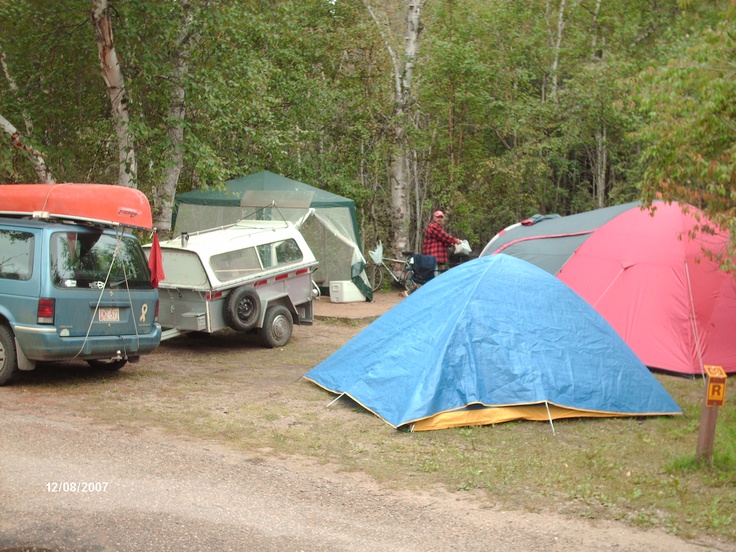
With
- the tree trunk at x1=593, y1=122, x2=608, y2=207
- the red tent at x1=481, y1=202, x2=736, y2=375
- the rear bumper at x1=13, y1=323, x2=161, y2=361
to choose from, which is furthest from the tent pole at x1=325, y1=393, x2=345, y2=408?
the tree trunk at x1=593, y1=122, x2=608, y2=207

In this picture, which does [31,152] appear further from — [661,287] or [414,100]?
[414,100]

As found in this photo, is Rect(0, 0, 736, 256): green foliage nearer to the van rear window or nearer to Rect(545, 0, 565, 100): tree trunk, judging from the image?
Rect(545, 0, 565, 100): tree trunk

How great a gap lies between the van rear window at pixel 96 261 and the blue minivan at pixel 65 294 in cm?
1

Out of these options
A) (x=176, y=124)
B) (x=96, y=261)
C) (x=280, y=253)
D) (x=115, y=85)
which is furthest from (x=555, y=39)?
(x=96, y=261)

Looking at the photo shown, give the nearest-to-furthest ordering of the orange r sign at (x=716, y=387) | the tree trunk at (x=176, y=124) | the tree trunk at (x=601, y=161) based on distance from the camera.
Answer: the orange r sign at (x=716, y=387) → the tree trunk at (x=176, y=124) → the tree trunk at (x=601, y=161)

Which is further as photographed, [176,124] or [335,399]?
[176,124]

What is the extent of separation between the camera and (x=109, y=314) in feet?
29.5

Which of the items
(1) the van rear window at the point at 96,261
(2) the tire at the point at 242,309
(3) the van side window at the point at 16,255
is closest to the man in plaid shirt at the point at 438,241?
(2) the tire at the point at 242,309

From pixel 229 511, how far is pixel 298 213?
12071mm

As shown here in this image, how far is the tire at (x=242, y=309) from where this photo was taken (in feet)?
36.7

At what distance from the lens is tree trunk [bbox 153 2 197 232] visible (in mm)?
13539

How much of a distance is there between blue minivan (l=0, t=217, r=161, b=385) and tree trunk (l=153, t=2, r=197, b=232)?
4.67m

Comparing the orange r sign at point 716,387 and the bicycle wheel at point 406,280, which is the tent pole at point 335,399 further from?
the bicycle wheel at point 406,280
